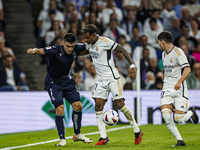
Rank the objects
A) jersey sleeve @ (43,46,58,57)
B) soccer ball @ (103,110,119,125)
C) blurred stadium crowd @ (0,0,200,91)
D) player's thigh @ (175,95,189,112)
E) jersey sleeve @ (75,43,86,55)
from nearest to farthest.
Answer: player's thigh @ (175,95,189,112), soccer ball @ (103,110,119,125), jersey sleeve @ (43,46,58,57), jersey sleeve @ (75,43,86,55), blurred stadium crowd @ (0,0,200,91)

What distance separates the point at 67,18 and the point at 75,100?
28.3 feet

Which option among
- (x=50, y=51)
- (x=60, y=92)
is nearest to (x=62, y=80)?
(x=60, y=92)

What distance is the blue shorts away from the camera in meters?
7.67

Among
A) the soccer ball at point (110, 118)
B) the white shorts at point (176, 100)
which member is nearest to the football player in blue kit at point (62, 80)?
the soccer ball at point (110, 118)

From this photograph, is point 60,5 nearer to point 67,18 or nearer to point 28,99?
point 67,18

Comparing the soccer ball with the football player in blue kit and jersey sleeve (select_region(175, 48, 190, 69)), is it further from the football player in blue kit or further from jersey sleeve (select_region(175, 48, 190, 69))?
jersey sleeve (select_region(175, 48, 190, 69))

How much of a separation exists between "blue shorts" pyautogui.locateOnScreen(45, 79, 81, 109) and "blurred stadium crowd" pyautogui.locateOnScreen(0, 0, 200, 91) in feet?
17.6

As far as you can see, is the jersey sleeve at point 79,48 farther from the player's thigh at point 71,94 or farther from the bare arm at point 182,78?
the bare arm at point 182,78

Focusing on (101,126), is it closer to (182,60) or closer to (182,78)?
(182,78)

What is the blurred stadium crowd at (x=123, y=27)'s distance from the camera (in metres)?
13.7

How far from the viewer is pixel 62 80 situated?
7863 mm

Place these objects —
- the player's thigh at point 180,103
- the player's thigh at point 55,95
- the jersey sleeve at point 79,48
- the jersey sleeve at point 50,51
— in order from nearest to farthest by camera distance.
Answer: the player's thigh at point 180,103 → the jersey sleeve at point 50,51 → the player's thigh at point 55,95 → the jersey sleeve at point 79,48

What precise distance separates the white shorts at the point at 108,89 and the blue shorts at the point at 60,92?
58cm

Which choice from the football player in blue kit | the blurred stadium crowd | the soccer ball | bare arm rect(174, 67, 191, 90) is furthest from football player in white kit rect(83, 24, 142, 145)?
the blurred stadium crowd
